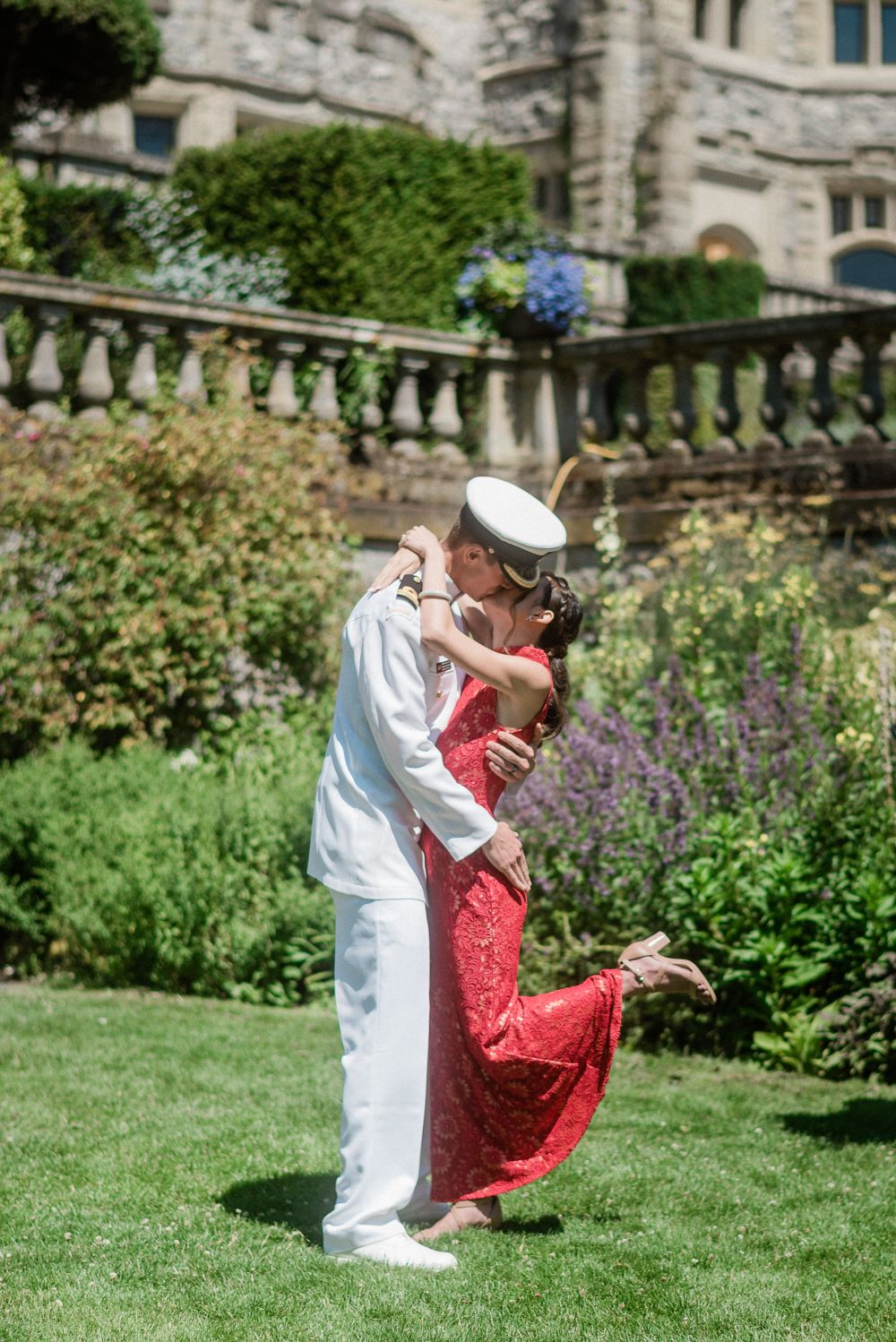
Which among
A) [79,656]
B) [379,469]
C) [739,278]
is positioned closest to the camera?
[79,656]

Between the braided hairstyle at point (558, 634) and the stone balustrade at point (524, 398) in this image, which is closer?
the braided hairstyle at point (558, 634)

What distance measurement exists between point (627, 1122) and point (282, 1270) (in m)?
1.82

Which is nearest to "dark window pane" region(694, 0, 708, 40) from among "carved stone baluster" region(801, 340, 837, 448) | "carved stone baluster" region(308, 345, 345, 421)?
"carved stone baluster" region(801, 340, 837, 448)

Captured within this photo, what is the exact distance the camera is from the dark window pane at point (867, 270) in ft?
88.4

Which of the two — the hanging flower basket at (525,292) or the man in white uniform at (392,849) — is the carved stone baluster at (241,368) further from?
the man in white uniform at (392,849)

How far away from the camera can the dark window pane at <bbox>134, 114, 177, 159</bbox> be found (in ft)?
76.4

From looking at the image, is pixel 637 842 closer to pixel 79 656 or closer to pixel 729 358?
pixel 79 656

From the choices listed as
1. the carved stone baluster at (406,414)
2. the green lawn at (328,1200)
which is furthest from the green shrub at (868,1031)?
the carved stone baluster at (406,414)

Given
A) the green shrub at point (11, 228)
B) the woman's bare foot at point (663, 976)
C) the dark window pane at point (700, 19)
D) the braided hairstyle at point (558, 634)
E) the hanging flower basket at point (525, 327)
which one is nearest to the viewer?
the woman's bare foot at point (663, 976)

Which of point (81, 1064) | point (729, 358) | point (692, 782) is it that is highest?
point (729, 358)

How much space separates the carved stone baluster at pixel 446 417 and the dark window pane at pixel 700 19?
1588 cm

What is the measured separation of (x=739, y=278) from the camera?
58.7ft

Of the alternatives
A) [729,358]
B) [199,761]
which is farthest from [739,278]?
[199,761]

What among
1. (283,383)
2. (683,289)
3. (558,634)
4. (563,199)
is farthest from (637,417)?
(563,199)
